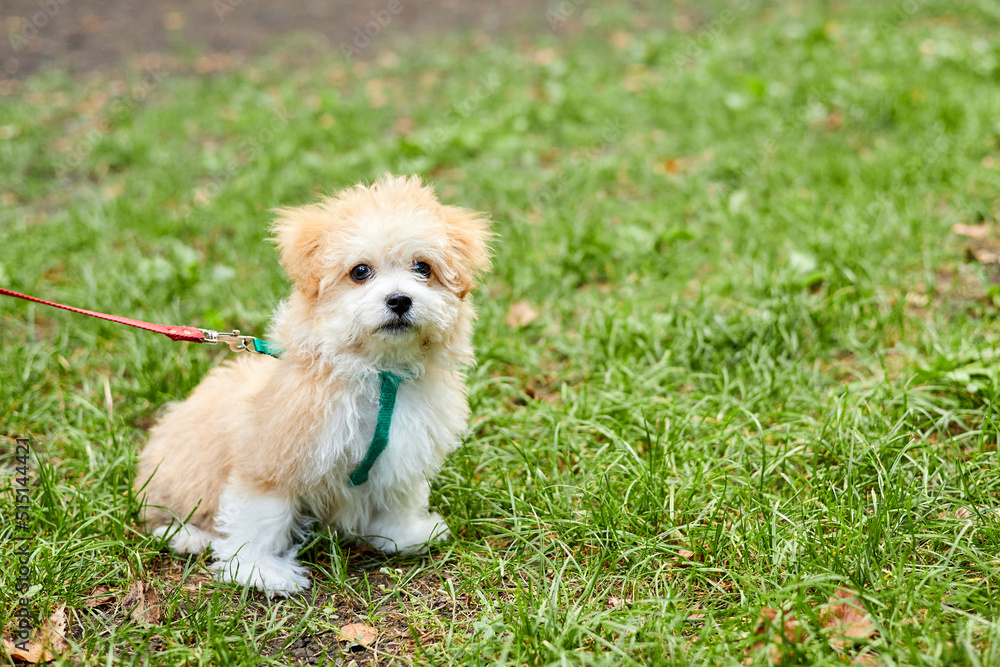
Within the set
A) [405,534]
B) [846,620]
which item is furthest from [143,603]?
[846,620]

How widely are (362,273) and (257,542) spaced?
3.56ft

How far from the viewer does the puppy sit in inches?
101

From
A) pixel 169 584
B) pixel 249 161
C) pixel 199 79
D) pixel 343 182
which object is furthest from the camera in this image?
pixel 199 79

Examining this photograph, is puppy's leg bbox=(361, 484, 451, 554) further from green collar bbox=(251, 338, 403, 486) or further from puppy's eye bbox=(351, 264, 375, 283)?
puppy's eye bbox=(351, 264, 375, 283)

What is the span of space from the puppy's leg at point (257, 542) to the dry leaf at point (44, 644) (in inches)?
20.5

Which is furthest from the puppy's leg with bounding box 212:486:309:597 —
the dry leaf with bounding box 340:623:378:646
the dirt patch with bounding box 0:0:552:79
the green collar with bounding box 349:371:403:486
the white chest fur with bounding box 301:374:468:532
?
the dirt patch with bounding box 0:0:552:79

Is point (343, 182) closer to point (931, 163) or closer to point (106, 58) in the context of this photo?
point (931, 163)

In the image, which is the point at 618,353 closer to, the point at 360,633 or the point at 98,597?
the point at 360,633

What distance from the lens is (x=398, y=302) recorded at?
2.48 meters

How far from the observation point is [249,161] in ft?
23.2

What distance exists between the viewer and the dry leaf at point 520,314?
445 centimetres

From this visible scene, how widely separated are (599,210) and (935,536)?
359cm

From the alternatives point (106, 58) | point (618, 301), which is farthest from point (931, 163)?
point (106, 58)

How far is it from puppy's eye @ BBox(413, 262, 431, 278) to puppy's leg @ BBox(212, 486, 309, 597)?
3.18 ft
